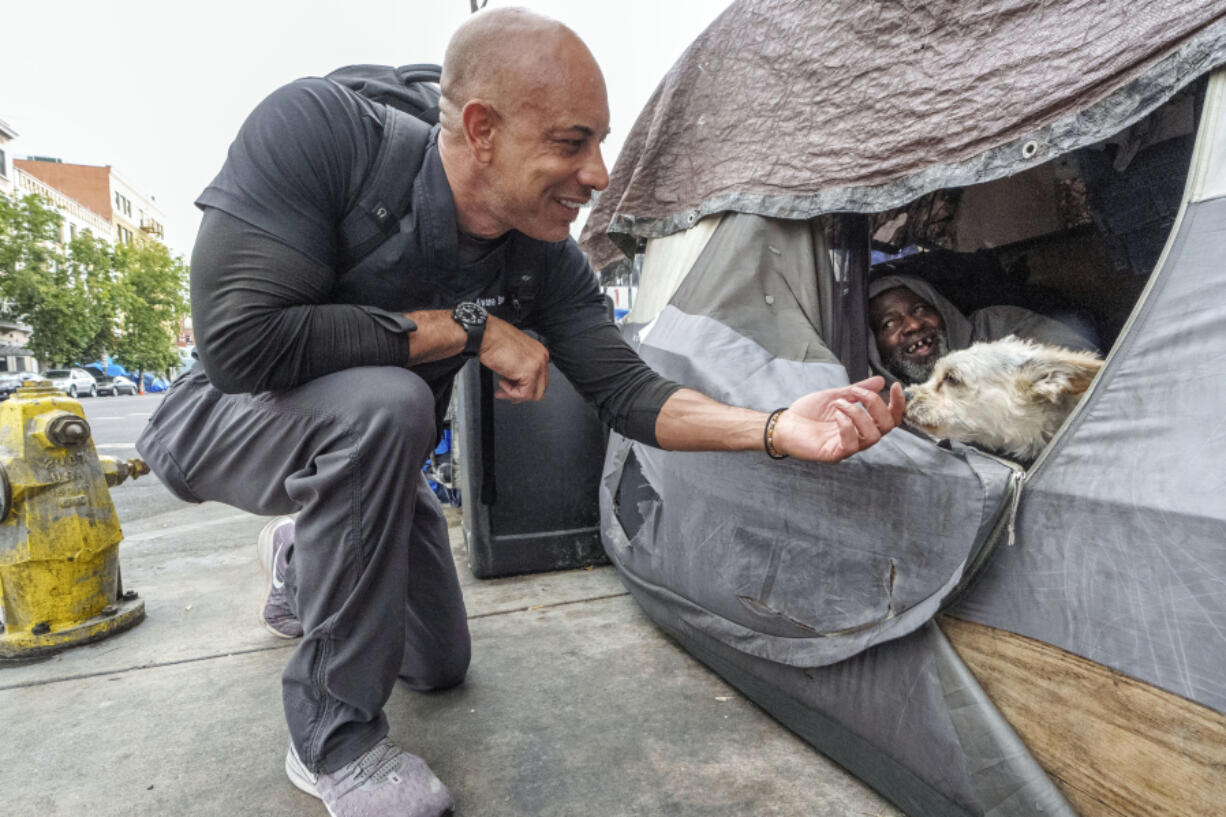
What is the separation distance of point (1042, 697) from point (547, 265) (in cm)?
142

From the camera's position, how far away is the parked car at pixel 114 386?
114ft

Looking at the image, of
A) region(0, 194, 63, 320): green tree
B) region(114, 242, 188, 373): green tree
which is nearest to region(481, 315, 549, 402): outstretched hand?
region(0, 194, 63, 320): green tree

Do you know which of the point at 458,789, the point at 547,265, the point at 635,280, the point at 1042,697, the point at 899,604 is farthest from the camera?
the point at 635,280

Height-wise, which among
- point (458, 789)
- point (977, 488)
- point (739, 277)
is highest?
point (739, 277)

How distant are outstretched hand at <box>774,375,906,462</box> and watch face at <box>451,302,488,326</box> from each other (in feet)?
2.36

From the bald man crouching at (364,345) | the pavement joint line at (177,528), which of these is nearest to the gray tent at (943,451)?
the bald man crouching at (364,345)

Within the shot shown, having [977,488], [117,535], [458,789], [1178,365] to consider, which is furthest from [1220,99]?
[117,535]

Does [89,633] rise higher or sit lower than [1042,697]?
lower

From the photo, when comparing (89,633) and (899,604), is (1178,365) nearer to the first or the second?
(899,604)

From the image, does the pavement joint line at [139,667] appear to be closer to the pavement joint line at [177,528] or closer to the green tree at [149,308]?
the pavement joint line at [177,528]

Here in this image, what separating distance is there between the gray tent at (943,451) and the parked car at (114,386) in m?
40.7

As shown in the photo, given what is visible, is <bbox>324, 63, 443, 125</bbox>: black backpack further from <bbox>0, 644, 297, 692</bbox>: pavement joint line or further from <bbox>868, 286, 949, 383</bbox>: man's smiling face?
<bbox>868, 286, 949, 383</bbox>: man's smiling face

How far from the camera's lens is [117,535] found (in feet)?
8.29

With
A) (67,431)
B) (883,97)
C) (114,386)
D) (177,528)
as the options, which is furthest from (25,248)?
(883,97)
